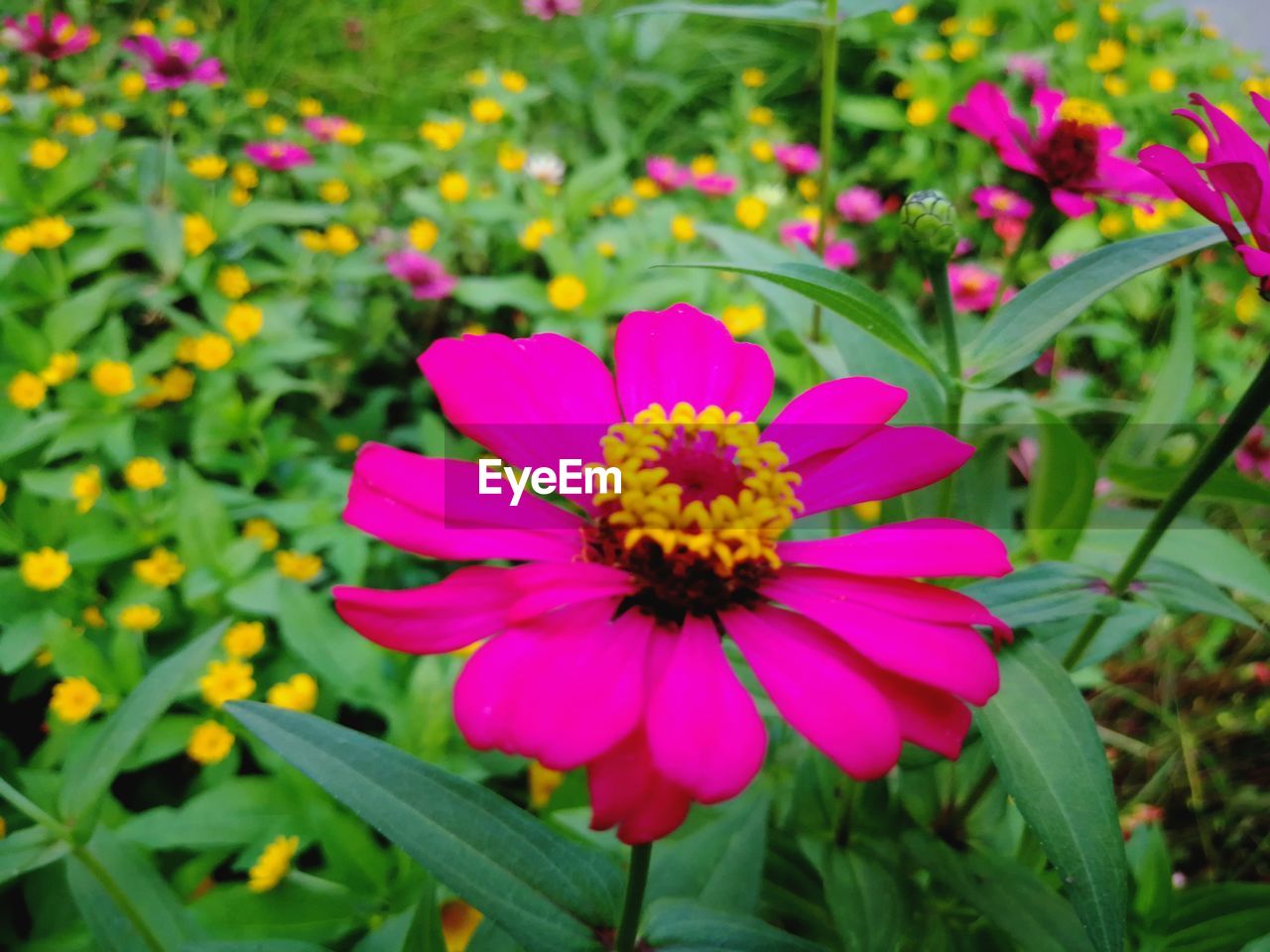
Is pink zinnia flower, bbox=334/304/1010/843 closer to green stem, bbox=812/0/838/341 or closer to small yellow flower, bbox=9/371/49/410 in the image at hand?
green stem, bbox=812/0/838/341

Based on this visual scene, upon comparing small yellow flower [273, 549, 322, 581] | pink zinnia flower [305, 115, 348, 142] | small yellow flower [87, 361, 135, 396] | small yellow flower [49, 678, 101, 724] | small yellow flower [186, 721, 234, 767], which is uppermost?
pink zinnia flower [305, 115, 348, 142]

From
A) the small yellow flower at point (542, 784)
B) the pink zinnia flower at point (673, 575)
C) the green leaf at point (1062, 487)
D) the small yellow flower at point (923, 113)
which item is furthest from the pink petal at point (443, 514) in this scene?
the small yellow flower at point (923, 113)

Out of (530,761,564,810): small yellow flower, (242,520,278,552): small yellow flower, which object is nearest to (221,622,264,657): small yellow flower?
(242,520,278,552): small yellow flower

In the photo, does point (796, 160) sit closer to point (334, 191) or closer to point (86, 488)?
point (334, 191)

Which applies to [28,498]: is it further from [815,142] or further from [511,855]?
[815,142]

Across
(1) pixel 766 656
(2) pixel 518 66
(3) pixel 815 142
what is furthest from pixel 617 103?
(1) pixel 766 656

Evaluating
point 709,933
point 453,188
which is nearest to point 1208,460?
point 709,933

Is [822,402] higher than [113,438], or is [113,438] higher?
[822,402]
